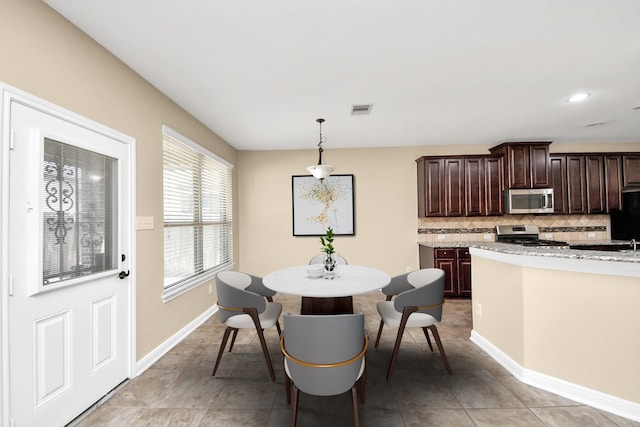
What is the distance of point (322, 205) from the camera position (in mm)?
5180

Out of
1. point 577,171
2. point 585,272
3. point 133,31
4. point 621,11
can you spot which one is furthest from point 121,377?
point 577,171

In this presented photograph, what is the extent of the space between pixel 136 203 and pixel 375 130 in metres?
3.12

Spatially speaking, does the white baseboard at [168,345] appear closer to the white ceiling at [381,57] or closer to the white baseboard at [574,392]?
the white ceiling at [381,57]

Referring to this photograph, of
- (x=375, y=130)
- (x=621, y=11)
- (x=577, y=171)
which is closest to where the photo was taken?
(x=621, y=11)

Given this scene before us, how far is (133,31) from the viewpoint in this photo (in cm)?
195

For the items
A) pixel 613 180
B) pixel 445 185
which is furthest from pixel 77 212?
pixel 613 180

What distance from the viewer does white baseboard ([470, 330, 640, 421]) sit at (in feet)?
6.23

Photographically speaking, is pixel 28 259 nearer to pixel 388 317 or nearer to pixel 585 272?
pixel 388 317

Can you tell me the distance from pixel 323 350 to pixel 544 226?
5.20m

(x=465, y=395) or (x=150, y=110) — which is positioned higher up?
(x=150, y=110)

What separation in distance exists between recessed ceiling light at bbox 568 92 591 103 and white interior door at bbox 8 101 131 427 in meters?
4.39

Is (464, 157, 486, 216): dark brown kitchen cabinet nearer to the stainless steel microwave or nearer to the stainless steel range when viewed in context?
the stainless steel microwave

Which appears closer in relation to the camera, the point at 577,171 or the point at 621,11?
the point at 621,11

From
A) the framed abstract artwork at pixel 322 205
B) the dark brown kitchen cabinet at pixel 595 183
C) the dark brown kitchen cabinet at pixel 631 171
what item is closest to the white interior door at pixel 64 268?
the framed abstract artwork at pixel 322 205
